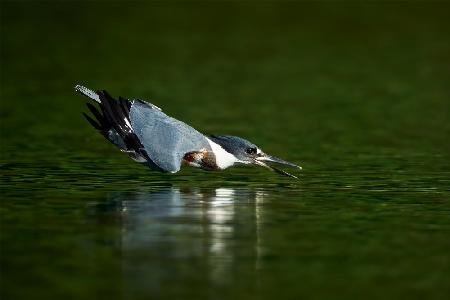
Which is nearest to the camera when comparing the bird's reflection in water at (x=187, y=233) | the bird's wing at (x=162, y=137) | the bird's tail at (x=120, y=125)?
the bird's reflection in water at (x=187, y=233)

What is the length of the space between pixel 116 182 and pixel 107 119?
1.15 metres

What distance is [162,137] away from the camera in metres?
15.4

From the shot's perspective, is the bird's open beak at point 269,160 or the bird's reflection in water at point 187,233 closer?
the bird's reflection in water at point 187,233

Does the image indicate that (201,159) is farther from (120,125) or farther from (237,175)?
(237,175)

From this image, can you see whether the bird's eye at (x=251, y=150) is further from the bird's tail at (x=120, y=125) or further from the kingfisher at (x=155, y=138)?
the bird's tail at (x=120, y=125)

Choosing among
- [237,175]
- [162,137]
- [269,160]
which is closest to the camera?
[162,137]

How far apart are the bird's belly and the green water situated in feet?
0.84

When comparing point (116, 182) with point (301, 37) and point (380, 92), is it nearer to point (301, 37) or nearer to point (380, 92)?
point (380, 92)

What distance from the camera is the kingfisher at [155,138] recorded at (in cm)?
1538

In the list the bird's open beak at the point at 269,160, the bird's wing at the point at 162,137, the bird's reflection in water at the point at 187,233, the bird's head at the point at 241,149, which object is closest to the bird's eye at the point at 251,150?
the bird's head at the point at 241,149

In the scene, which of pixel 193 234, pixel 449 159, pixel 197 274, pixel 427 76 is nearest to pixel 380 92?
pixel 427 76

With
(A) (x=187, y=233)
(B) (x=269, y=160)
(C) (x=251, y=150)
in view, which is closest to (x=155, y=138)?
(C) (x=251, y=150)

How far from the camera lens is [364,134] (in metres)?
21.7

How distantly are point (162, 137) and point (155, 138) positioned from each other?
0.08 meters
